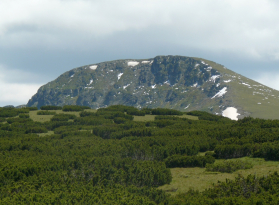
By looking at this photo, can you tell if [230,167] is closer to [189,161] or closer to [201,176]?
[201,176]

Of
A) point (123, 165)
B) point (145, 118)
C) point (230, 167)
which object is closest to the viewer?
point (230, 167)

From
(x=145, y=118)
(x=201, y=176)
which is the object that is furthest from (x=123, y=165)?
(x=145, y=118)

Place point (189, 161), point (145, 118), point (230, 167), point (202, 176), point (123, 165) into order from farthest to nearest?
point (145, 118) → point (189, 161) → point (123, 165) → point (230, 167) → point (202, 176)

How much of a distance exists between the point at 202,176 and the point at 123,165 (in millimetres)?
19583

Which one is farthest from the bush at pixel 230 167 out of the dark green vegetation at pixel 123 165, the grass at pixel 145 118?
the grass at pixel 145 118

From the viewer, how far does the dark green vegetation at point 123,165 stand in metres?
43.8

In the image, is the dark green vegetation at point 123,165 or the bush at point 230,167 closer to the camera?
the dark green vegetation at point 123,165

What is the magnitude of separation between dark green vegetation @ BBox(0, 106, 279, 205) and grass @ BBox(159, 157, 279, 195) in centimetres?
233

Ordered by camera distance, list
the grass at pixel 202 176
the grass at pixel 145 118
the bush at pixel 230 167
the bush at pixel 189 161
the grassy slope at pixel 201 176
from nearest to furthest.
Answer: the grass at pixel 202 176, the grassy slope at pixel 201 176, the bush at pixel 230 167, the bush at pixel 189 161, the grass at pixel 145 118

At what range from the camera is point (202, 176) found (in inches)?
2306

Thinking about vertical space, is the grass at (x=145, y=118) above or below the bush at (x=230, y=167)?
above

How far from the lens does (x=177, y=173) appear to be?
6562cm

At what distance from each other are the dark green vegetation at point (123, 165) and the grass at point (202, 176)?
2329 millimetres

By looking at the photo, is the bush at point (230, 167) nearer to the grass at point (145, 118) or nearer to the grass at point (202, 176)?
the grass at point (202, 176)
